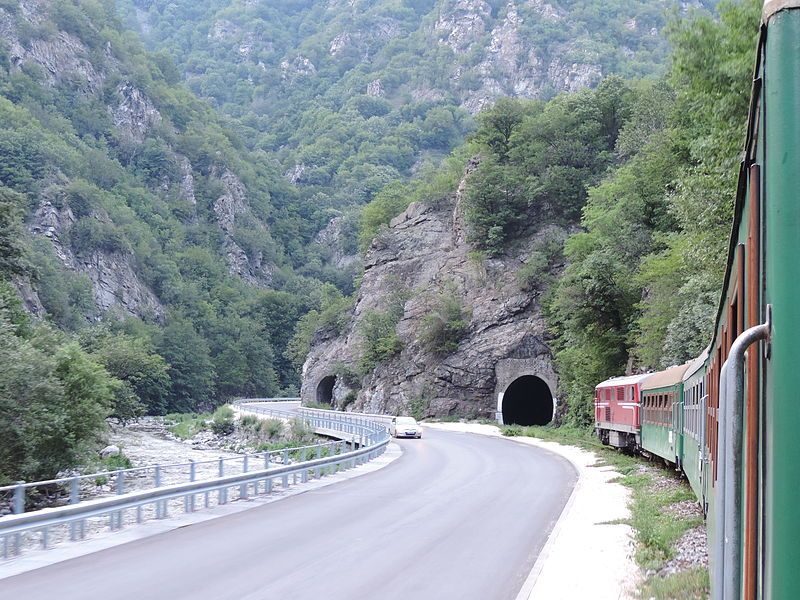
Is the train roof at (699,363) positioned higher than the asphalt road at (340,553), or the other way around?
the train roof at (699,363)

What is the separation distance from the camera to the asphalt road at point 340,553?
1066 centimetres

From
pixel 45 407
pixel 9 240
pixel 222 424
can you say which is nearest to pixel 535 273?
pixel 222 424

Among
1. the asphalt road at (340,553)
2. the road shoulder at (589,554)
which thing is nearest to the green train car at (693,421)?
the road shoulder at (589,554)

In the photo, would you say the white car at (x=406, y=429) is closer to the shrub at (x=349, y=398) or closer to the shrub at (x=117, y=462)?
the shrub at (x=117, y=462)

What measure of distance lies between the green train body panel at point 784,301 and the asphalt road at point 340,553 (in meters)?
8.51

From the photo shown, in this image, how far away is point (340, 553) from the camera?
520 inches

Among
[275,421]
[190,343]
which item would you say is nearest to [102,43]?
[190,343]

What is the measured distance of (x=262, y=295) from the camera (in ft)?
450

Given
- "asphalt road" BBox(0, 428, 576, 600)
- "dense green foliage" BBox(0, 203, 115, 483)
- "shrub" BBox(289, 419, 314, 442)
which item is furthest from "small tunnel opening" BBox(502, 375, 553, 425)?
"asphalt road" BBox(0, 428, 576, 600)

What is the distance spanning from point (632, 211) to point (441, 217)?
35281 millimetres

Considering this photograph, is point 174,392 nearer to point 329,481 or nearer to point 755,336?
point 329,481

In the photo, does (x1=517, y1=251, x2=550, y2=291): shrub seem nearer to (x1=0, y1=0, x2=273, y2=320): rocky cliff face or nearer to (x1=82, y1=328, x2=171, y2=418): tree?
(x1=82, y1=328, x2=171, y2=418): tree

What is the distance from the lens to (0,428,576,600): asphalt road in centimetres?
1066

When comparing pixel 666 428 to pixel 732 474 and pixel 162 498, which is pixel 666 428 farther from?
pixel 732 474
